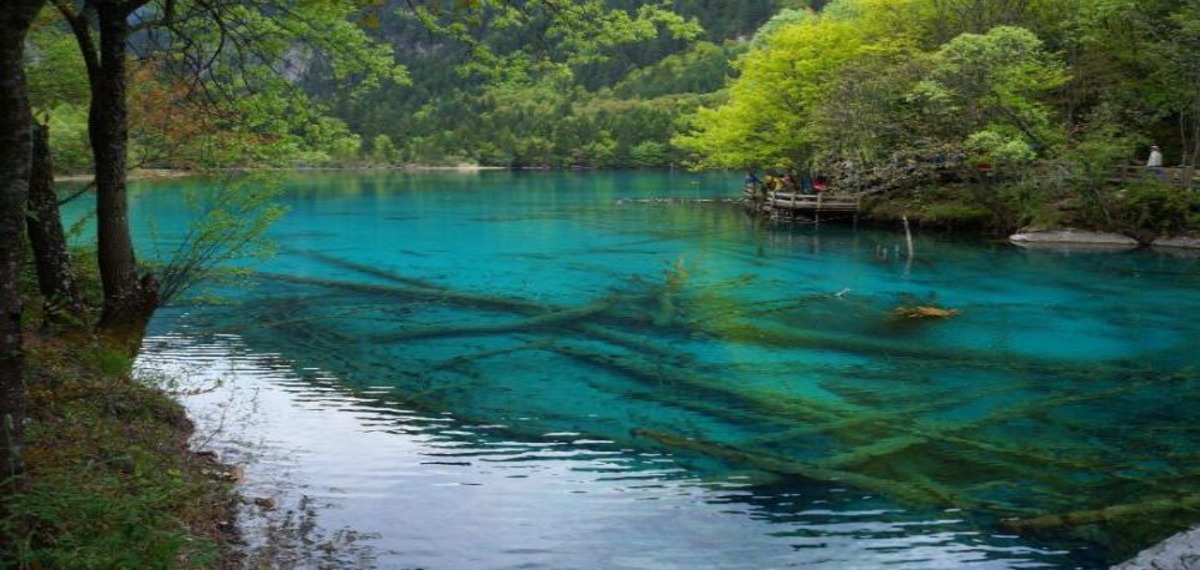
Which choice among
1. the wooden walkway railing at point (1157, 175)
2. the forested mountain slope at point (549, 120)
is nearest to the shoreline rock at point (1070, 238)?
the wooden walkway railing at point (1157, 175)

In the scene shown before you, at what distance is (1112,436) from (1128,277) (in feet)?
58.4

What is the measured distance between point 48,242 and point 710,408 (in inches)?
357

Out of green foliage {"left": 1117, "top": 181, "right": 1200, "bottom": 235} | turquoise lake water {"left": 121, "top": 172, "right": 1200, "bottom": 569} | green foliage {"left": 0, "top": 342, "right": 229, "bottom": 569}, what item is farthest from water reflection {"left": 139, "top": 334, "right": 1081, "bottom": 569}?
green foliage {"left": 1117, "top": 181, "right": 1200, "bottom": 235}

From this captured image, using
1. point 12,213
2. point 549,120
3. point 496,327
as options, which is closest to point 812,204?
point 496,327

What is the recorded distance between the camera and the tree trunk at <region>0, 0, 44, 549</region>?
4.84m

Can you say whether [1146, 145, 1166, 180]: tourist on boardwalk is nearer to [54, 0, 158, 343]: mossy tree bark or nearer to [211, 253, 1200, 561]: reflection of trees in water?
[211, 253, 1200, 561]: reflection of trees in water

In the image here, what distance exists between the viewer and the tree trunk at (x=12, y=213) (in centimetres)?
484

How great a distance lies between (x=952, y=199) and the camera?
139ft

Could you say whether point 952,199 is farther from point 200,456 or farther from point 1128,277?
point 200,456

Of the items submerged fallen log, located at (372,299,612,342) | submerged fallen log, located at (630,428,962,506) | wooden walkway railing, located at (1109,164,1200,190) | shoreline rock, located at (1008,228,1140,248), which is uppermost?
wooden walkway railing, located at (1109,164,1200,190)

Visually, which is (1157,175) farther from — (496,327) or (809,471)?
(809,471)

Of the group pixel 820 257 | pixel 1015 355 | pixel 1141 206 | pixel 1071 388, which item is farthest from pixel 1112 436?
pixel 1141 206

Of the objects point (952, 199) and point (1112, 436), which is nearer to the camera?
point (1112, 436)

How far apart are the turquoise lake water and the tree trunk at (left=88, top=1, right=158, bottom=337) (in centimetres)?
184
